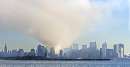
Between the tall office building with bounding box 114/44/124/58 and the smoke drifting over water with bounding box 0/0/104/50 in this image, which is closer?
the smoke drifting over water with bounding box 0/0/104/50

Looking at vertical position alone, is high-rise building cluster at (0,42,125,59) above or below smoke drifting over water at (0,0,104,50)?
below

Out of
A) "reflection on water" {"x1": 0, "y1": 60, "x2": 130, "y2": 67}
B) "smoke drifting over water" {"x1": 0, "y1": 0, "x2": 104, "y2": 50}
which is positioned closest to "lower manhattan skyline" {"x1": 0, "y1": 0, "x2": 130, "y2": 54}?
"smoke drifting over water" {"x1": 0, "y1": 0, "x2": 104, "y2": 50}

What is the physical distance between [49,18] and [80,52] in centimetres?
36

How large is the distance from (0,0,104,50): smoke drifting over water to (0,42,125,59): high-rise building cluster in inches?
2.0

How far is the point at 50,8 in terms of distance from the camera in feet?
6.32

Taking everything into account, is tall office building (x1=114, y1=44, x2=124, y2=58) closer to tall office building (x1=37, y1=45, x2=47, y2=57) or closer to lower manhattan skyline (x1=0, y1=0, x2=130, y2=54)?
lower manhattan skyline (x1=0, y1=0, x2=130, y2=54)

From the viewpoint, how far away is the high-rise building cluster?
1901 mm

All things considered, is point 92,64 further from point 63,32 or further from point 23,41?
point 23,41

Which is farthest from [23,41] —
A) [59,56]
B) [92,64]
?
[92,64]

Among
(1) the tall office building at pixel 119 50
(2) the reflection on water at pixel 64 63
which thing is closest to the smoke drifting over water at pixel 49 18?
(2) the reflection on water at pixel 64 63

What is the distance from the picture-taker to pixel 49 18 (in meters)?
1.92

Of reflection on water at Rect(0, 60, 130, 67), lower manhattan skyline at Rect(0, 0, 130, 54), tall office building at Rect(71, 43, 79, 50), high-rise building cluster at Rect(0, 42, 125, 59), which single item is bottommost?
reflection on water at Rect(0, 60, 130, 67)

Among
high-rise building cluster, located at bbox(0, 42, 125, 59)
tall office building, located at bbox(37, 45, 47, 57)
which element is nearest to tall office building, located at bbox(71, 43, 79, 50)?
high-rise building cluster, located at bbox(0, 42, 125, 59)

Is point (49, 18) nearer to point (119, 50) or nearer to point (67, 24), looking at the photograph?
point (67, 24)
